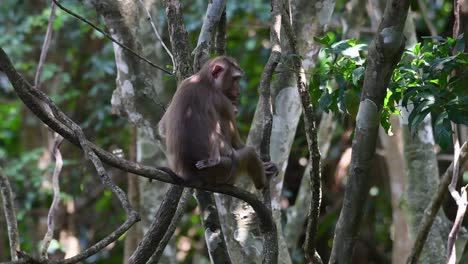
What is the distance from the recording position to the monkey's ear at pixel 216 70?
16.0ft

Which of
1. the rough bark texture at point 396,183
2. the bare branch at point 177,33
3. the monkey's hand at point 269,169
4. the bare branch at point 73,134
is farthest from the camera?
the rough bark texture at point 396,183

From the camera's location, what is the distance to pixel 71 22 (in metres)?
10.4

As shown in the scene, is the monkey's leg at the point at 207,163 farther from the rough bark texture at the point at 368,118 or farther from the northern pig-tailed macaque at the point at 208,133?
the rough bark texture at the point at 368,118

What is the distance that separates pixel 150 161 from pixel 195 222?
4.14 m

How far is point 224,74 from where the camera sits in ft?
16.2

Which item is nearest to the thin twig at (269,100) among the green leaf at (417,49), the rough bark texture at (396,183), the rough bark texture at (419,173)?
the green leaf at (417,49)

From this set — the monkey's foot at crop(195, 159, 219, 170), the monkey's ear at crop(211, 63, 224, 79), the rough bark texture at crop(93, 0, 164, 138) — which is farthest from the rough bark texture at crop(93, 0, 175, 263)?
the monkey's foot at crop(195, 159, 219, 170)

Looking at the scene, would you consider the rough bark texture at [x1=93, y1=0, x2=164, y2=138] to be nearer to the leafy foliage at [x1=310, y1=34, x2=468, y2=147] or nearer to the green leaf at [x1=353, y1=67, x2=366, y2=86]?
the leafy foliage at [x1=310, y1=34, x2=468, y2=147]

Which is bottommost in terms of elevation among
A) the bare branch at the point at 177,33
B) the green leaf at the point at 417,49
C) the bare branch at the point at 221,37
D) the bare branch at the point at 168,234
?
the bare branch at the point at 168,234

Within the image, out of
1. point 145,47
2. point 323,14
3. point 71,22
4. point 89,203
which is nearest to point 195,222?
point 89,203

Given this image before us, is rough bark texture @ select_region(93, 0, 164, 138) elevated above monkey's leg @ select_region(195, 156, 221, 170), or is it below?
above

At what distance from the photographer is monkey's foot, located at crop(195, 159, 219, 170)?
4480mm

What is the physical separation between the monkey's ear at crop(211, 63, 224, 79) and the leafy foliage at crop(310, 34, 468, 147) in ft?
2.17

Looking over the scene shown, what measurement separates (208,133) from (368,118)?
1.39 metres
